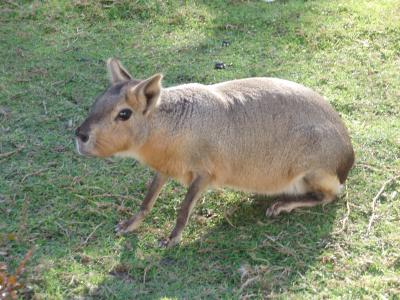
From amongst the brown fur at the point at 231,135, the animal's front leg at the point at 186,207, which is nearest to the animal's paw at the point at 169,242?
the animal's front leg at the point at 186,207

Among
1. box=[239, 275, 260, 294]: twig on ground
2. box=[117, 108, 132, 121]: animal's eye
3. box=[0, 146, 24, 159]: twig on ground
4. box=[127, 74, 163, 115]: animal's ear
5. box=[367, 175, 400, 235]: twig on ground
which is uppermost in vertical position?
box=[127, 74, 163, 115]: animal's ear

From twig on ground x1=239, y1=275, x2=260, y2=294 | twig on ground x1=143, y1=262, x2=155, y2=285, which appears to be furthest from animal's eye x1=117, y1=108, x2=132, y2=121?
twig on ground x1=239, y1=275, x2=260, y2=294

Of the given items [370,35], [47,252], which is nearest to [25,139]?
[47,252]

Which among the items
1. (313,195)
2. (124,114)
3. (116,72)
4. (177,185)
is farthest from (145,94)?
(313,195)

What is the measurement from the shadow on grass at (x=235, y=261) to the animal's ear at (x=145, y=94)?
0.87 meters

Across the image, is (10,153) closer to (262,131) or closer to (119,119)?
(119,119)

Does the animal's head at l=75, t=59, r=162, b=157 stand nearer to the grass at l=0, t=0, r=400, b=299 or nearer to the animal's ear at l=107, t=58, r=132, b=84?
the animal's ear at l=107, t=58, r=132, b=84

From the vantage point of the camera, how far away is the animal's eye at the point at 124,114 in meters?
3.81

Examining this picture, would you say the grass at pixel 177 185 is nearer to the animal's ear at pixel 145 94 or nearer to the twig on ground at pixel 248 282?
the twig on ground at pixel 248 282

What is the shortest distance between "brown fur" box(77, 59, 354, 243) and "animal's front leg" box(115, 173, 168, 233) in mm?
143

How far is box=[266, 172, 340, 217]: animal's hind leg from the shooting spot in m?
4.34

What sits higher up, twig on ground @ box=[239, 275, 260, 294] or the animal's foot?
twig on ground @ box=[239, 275, 260, 294]

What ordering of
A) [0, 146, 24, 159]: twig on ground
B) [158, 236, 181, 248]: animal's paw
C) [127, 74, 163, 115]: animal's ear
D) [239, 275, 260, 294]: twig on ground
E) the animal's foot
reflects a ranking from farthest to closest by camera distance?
1. [0, 146, 24, 159]: twig on ground
2. the animal's foot
3. [158, 236, 181, 248]: animal's paw
4. [127, 74, 163, 115]: animal's ear
5. [239, 275, 260, 294]: twig on ground

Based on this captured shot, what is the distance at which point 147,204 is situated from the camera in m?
4.30
